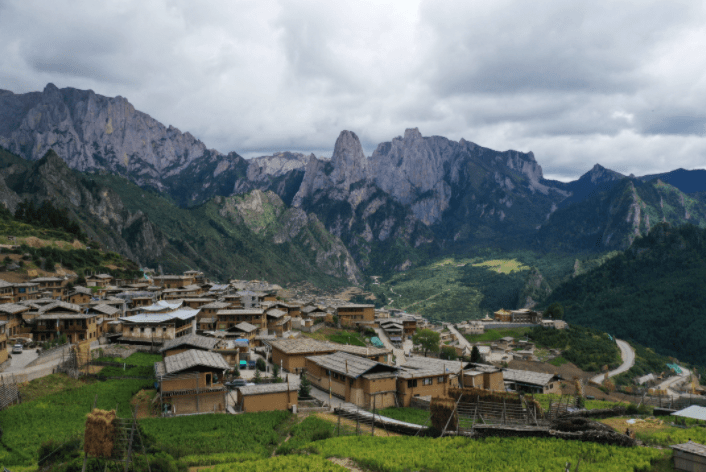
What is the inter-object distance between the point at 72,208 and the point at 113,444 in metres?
192

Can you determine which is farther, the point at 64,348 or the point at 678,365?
the point at 678,365

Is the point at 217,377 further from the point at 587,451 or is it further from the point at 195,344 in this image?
the point at 587,451

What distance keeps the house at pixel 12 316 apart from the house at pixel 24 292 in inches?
683

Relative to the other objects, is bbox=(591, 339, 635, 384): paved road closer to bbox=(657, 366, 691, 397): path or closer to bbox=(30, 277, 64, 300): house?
bbox=(657, 366, 691, 397): path

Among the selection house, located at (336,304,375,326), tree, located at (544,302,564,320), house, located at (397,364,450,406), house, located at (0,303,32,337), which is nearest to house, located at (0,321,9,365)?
house, located at (0,303,32,337)

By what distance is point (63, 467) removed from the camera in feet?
70.7

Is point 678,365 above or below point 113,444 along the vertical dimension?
below

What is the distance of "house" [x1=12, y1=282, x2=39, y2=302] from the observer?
245 feet

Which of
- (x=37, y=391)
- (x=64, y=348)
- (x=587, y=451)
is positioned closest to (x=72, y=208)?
(x=64, y=348)

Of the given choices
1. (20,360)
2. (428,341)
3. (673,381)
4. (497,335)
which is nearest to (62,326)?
(20,360)

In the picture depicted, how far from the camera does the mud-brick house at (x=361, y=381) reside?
42750 mm

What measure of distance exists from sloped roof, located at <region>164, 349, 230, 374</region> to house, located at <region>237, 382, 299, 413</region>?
3141 millimetres

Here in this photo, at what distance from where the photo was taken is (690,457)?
22.5 m

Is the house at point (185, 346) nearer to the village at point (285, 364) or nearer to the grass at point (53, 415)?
the village at point (285, 364)
